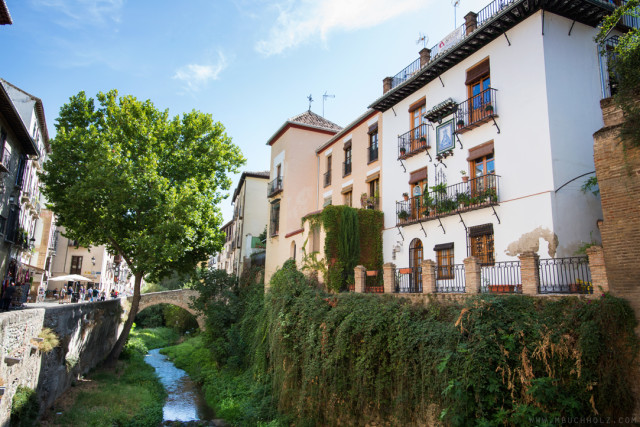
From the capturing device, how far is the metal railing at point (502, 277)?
36.0ft

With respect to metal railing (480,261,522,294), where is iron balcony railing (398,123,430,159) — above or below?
above

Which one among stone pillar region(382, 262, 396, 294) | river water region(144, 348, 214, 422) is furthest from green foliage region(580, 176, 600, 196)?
river water region(144, 348, 214, 422)

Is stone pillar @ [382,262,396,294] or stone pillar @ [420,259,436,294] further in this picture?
stone pillar @ [382,262,396,294]

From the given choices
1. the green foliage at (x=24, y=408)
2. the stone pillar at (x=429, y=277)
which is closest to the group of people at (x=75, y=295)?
the green foliage at (x=24, y=408)

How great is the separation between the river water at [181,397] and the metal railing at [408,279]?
979 cm

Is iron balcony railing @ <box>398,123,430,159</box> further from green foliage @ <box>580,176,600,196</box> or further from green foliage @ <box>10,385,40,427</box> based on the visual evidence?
green foliage @ <box>10,385,40,427</box>

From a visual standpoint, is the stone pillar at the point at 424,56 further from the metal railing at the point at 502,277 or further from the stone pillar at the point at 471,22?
the metal railing at the point at 502,277

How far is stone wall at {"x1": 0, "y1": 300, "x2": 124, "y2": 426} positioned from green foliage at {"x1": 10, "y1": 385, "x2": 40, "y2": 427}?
0.26m

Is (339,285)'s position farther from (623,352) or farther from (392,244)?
(623,352)

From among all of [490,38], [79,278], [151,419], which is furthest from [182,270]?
[490,38]

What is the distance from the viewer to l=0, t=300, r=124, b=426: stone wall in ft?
32.0

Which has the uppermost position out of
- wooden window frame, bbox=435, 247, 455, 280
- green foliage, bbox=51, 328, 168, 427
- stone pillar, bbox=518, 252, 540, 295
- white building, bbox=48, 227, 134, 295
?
white building, bbox=48, 227, 134, 295

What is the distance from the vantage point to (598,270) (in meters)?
8.02

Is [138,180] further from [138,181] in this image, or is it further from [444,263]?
[444,263]
